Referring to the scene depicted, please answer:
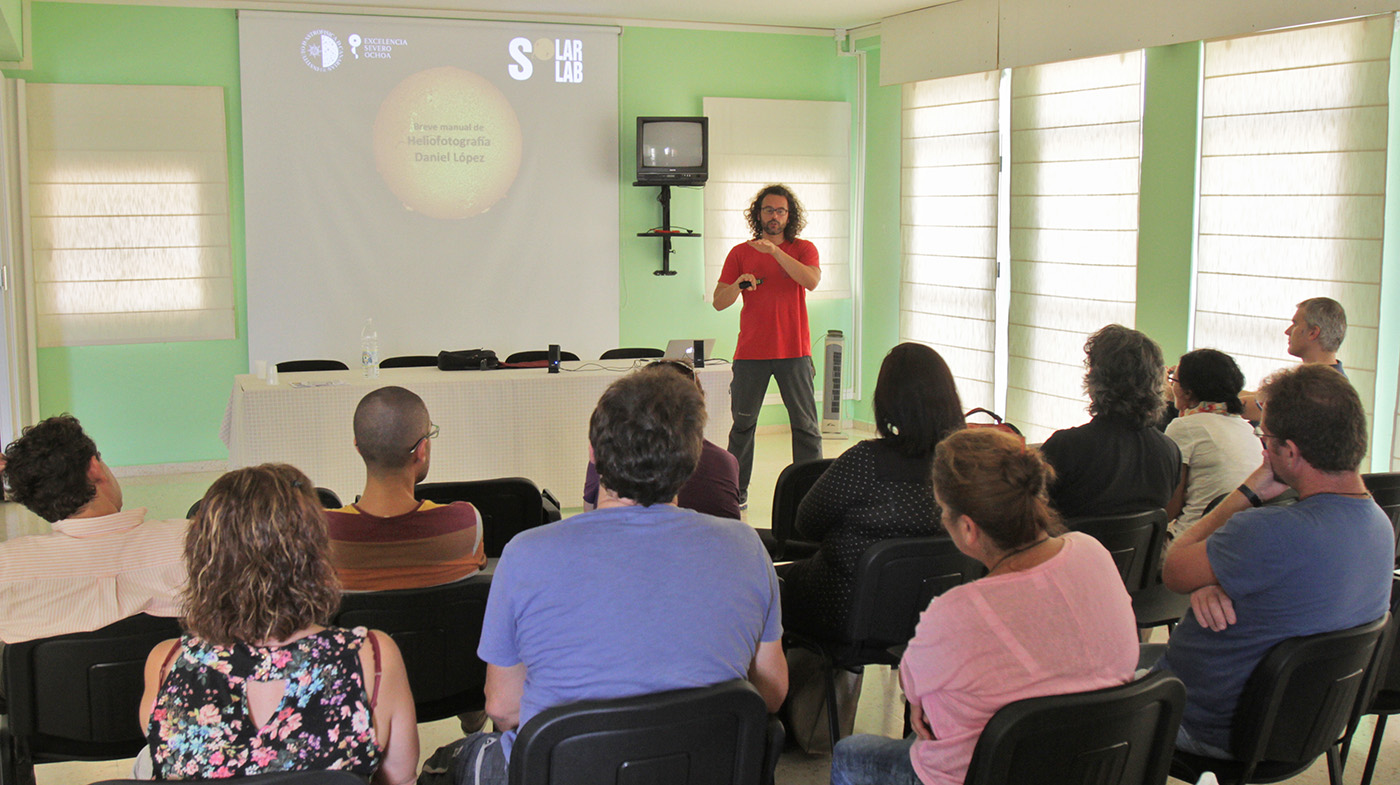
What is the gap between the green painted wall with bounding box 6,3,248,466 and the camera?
20.2 feet

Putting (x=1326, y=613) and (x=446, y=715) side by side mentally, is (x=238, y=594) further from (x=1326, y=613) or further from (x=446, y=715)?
(x=1326, y=613)

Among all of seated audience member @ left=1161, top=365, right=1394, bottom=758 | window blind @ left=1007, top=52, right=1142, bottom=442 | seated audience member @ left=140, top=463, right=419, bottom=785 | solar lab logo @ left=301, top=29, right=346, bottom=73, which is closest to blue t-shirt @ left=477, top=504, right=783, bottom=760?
seated audience member @ left=140, top=463, right=419, bottom=785

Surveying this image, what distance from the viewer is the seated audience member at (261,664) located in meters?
1.55

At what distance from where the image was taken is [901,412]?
2609 mm

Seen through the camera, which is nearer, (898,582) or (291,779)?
(291,779)

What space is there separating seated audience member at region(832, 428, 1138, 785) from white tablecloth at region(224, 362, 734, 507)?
11.6 ft

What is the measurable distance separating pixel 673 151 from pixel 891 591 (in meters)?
5.11

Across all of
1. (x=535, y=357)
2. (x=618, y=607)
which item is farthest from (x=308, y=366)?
(x=618, y=607)

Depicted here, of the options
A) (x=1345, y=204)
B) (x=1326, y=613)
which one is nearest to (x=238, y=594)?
(x=1326, y=613)

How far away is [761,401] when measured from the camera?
224 inches

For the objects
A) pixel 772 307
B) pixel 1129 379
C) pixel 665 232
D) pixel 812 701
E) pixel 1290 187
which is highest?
pixel 1290 187

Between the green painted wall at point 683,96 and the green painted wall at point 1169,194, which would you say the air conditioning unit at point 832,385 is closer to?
the green painted wall at point 683,96

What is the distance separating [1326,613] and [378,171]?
597 cm

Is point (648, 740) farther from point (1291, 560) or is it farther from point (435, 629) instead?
point (1291, 560)
